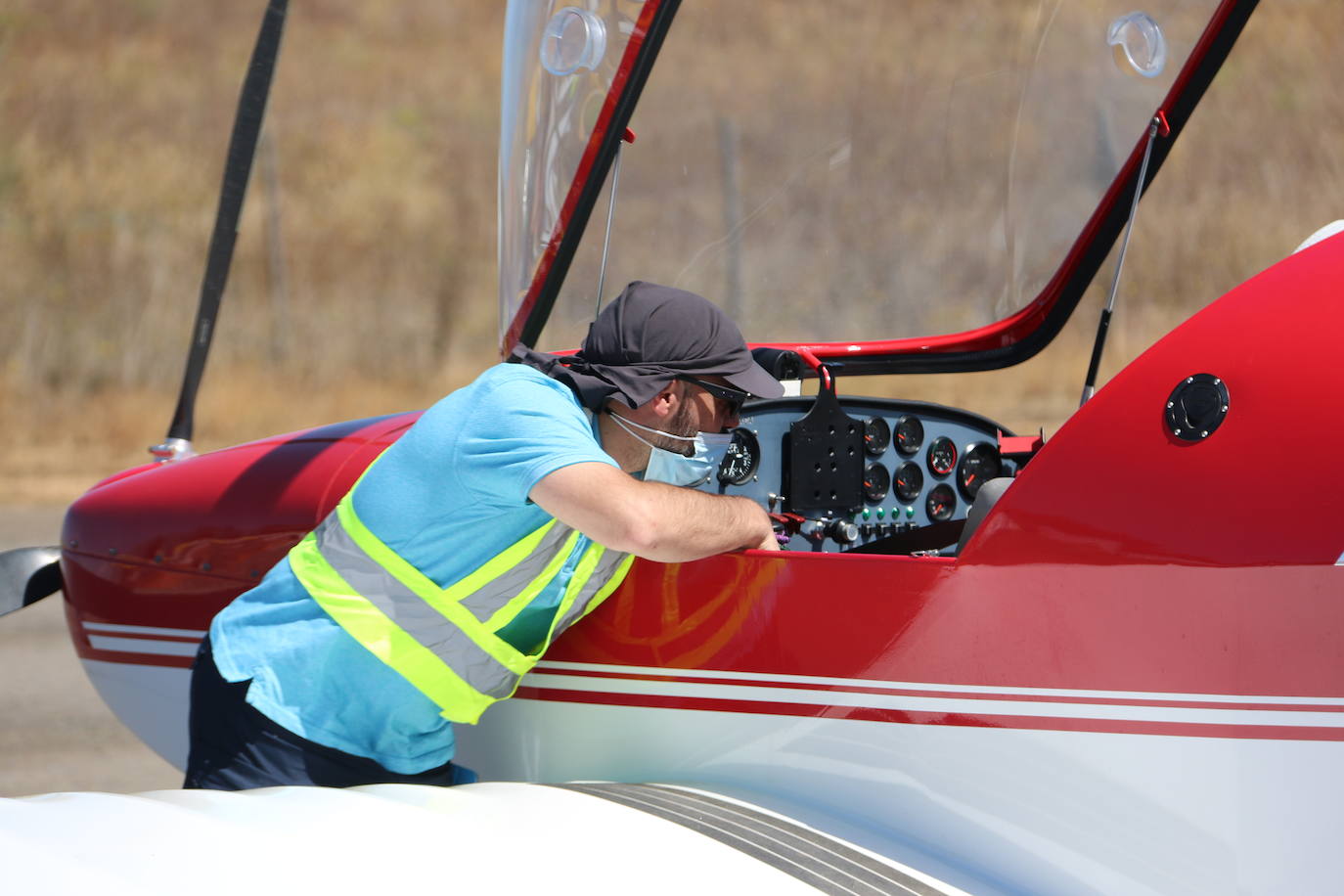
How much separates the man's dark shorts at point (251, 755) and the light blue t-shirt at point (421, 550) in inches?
1.0

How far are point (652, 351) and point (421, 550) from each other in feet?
1.74

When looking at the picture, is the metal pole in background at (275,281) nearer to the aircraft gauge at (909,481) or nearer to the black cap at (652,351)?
the aircraft gauge at (909,481)

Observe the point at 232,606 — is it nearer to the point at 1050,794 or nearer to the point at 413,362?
the point at 1050,794

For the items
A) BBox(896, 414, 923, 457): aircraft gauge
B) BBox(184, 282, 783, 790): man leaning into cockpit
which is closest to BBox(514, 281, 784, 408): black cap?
BBox(184, 282, 783, 790): man leaning into cockpit

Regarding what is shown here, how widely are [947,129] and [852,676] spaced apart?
5.71 ft

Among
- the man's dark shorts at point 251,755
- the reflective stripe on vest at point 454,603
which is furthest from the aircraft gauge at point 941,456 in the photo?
the man's dark shorts at point 251,755

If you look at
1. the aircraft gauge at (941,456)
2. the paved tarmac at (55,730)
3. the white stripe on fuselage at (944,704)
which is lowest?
the paved tarmac at (55,730)

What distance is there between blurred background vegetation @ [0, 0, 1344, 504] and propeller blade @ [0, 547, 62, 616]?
799 centimetres

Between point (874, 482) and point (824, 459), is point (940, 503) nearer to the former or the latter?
point (874, 482)

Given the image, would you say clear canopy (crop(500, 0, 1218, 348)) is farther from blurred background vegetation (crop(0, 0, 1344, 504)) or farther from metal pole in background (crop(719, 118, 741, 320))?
blurred background vegetation (crop(0, 0, 1344, 504))

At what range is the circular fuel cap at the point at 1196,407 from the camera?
5.86ft

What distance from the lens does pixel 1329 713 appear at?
171cm

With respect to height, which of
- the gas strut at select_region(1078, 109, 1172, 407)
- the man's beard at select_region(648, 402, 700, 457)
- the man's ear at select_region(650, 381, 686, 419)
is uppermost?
the gas strut at select_region(1078, 109, 1172, 407)

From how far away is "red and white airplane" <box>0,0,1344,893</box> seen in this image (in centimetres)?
176
